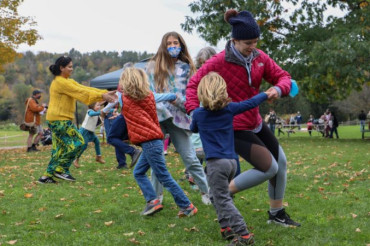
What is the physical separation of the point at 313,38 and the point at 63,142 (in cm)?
1606

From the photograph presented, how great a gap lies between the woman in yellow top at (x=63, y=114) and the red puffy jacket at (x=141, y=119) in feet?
6.52

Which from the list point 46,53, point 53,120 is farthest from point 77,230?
point 46,53

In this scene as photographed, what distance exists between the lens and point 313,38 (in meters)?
21.1

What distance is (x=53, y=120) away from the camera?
24.5 feet

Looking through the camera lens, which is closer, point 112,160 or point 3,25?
point 112,160

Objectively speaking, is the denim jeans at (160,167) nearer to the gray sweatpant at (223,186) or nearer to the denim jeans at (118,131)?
the denim jeans at (118,131)

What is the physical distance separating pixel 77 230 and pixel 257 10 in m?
17.6

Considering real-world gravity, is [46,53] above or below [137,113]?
above

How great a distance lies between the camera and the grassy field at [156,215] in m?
4.30

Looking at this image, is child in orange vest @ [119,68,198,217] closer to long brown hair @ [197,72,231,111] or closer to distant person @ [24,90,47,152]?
long brown hair @ [197,72,231,111]

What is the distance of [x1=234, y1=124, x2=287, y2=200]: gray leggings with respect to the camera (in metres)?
4.14

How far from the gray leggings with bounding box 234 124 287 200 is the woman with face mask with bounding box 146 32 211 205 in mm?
1363

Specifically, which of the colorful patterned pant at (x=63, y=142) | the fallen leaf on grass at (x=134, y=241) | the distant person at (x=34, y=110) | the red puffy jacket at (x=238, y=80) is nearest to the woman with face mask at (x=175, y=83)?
the red puffy jacket at (x=238, y=80)

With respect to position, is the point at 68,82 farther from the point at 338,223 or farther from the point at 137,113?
the point at 338,223
